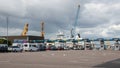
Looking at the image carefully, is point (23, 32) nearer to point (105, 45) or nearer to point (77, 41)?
point (77, 41)

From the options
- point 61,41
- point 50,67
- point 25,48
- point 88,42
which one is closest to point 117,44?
point 88,42

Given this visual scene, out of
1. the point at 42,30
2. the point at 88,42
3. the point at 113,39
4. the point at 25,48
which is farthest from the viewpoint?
the point at 42,30

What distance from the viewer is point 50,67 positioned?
19.2m

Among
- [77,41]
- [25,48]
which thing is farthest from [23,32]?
[25,48]

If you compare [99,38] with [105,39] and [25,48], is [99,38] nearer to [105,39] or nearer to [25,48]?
[105,39]

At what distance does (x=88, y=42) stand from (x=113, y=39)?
15317 mm

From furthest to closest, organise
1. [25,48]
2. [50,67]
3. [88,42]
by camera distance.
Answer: [88,42] < [25,48] < [50,67]

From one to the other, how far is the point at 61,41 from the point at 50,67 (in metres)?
119

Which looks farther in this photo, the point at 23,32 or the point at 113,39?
the point at 23,32

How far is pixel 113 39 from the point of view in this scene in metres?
125

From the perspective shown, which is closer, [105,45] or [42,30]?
[105,45]

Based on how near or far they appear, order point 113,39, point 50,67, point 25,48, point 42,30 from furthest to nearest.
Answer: point 42,30
point 113,39
point 25,48
point 50,67

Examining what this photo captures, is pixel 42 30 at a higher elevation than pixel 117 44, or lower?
higher

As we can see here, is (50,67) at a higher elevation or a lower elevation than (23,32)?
lower
